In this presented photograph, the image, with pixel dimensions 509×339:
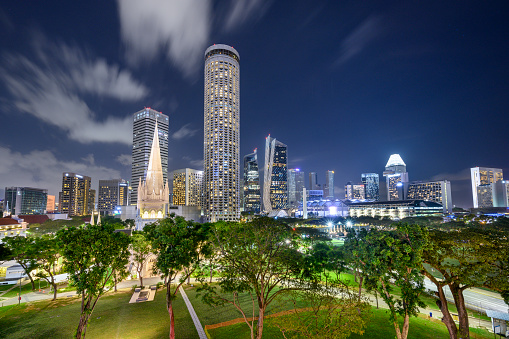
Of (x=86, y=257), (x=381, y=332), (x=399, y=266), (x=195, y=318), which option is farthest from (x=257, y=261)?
(x=381, y=332)

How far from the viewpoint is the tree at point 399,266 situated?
16156 millimetres

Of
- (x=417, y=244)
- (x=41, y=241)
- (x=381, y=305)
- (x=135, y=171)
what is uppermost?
(x=135, y=171)

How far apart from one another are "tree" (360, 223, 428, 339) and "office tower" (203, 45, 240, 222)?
123 metres

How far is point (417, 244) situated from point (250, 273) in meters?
11.4

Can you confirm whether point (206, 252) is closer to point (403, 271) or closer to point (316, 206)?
point (403, 271)

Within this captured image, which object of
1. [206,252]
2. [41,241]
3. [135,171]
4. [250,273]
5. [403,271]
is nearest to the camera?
[403,271]

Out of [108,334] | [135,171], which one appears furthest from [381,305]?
[135,171]

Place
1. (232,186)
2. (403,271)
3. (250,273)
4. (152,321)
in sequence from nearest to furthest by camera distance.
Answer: (403,271) → (250,273) → (152,321) → (232,186)

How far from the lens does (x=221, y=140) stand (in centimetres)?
13925

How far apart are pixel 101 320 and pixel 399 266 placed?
92.1ft

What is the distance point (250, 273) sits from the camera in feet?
59.0

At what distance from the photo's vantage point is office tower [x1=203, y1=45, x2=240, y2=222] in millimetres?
138750

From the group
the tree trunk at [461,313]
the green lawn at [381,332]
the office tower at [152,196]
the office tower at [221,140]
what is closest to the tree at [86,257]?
the green lawn at [381,332]

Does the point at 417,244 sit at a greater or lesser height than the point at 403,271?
greater
